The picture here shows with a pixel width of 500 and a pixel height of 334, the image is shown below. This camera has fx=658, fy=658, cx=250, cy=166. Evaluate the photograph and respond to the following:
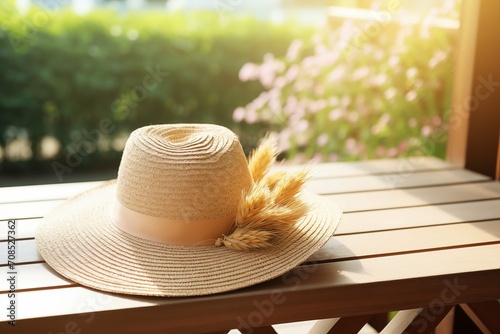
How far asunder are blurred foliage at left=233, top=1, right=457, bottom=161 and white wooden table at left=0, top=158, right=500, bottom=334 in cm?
150

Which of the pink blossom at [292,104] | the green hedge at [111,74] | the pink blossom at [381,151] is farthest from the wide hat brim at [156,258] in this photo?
the green hedge at [111,74]

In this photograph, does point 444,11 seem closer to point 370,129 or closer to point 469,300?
point 370,129

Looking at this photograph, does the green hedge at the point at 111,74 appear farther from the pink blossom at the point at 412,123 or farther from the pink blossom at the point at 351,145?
the pink blossom at the point at 412,123

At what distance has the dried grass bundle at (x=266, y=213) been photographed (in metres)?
1.62

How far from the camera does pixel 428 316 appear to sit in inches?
67.1

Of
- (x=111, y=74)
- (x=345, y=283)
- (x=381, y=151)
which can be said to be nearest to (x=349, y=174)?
(x=345, y=283)

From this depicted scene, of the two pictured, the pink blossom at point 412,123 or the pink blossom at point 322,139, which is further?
the pink blossom at point 322,139

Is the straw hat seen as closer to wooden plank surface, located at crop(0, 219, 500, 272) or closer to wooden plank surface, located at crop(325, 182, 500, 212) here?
wooden plank surface, located at crop(0, 219, 500, 272)

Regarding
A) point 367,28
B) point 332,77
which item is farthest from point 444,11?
point 332,77

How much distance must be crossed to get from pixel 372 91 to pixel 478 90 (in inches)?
56.3

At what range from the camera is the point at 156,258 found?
160 cm

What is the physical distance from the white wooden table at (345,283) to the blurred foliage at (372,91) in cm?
150

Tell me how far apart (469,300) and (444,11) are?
2355 millimetres

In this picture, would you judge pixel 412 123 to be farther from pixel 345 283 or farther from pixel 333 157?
pixel 345 283
